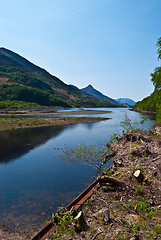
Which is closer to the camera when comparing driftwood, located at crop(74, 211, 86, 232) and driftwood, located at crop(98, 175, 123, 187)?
driftwood, located at crop(74, 211, 86, 232)

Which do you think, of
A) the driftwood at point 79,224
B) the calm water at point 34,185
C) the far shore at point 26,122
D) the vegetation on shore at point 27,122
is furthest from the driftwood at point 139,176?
the vegetation on shore at point 27,122

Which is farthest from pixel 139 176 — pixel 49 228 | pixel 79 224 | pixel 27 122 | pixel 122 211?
pixel 27 122

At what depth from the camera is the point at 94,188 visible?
8961mm

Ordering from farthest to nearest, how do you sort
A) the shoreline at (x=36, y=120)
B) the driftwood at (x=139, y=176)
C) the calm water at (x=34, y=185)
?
the shoreline at (x=36, y=120), the calm water at (x=34, y=185), the driftwood at (x=139, y=176)

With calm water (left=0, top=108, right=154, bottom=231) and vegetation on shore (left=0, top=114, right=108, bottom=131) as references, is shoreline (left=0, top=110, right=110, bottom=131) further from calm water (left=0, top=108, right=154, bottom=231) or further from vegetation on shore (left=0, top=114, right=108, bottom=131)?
calm water (left=0, top=108, right=154, bottom=231)

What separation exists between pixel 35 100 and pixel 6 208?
20015 cm

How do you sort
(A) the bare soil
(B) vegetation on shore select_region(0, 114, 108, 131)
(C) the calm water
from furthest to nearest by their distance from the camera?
(B) vegetation on shore select_region(0, 114, 108, 131) < (C) the calm water < (A) the bare soil

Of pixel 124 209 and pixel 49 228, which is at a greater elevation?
pixel 124 209

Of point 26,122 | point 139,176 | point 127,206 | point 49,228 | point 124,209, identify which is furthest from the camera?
point 26,122

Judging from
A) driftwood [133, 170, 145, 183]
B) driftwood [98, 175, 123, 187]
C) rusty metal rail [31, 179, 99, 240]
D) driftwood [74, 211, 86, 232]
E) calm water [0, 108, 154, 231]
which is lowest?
calm water [0, 108, 154, 231]

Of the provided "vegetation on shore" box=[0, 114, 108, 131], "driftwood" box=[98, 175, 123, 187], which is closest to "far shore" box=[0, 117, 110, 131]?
"vegetation on shore" box=[0, 114, 108, 131]

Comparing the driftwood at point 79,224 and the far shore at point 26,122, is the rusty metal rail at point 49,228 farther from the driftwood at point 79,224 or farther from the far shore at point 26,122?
the far shore at point 26,122

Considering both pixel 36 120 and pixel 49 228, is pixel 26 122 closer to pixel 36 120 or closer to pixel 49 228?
pixel 36 120

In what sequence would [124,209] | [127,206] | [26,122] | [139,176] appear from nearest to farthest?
[124,209]
[127,206]
[139,176]
[26,122]
